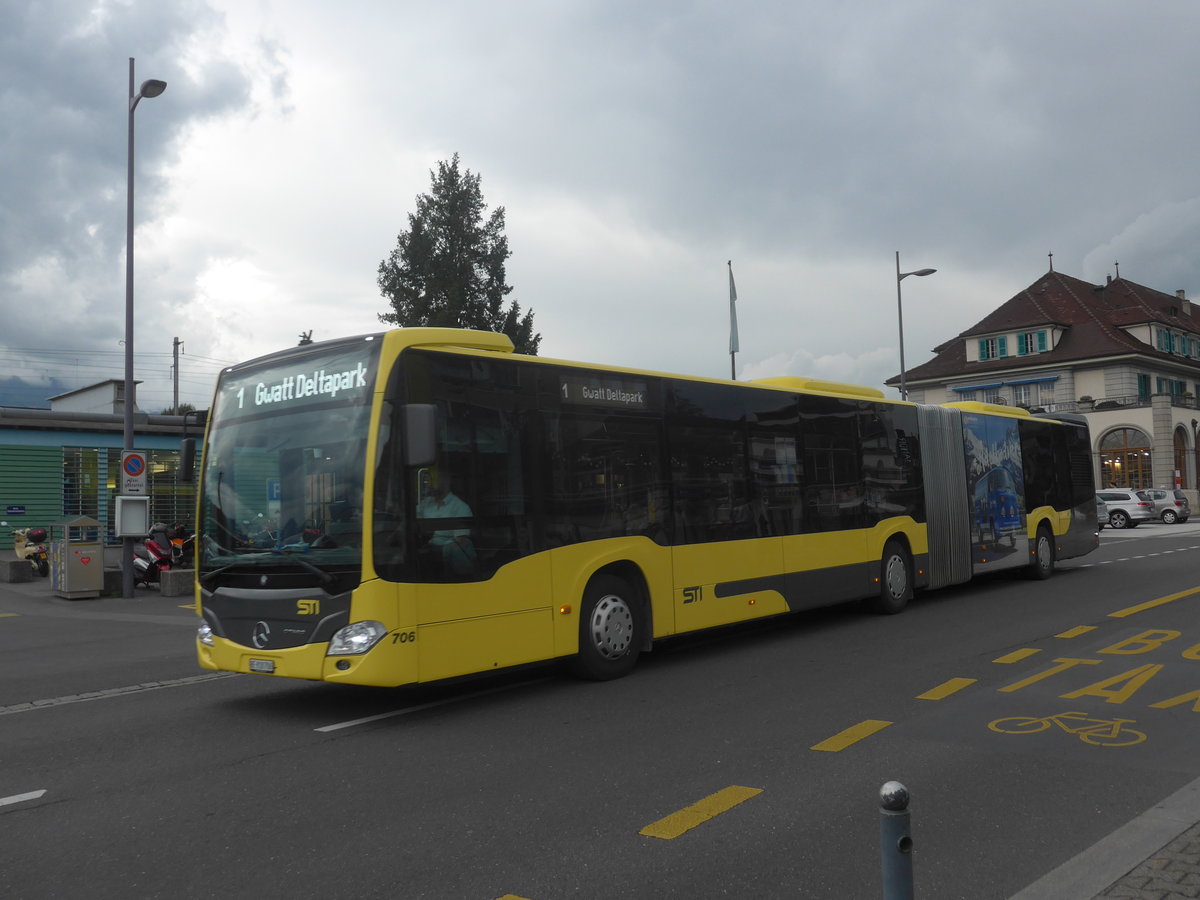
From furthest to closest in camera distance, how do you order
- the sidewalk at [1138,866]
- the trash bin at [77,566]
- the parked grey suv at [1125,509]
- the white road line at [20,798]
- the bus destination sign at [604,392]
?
1. the parked grey suv at [1125,509]
2. the trash bin at [77,566]
3. the bus destination sign at [604,392]
4. the white road line at [20,798]
5. the sidewalk at [1138,866]

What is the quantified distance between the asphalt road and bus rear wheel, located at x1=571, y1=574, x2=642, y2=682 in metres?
0.21

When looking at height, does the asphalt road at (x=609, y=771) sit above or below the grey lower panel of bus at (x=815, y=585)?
below

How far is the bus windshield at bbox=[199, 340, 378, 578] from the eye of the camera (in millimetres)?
7836

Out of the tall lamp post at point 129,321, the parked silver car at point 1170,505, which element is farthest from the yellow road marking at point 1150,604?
the parked silver car at point 1170,505

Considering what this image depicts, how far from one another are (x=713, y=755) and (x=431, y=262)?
1841 inches

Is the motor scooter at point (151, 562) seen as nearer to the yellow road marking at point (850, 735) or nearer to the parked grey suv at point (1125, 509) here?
the yellow road marking at point (850, 735)

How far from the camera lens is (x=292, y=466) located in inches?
320

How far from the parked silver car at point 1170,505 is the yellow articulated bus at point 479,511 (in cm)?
3893

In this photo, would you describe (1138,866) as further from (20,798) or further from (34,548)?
(34,548)

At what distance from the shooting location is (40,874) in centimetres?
477

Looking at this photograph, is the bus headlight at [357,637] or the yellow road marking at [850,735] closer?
the yellow road marking at [850,735]

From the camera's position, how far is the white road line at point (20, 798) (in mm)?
6016

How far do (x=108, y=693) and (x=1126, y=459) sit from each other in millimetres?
59899

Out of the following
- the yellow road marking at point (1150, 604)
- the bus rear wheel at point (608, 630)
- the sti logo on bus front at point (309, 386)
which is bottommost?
the yellow road marking at point (1150, 604)
